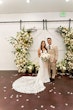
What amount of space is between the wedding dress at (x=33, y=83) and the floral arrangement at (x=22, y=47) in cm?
87

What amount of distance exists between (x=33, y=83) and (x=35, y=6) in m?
2.86

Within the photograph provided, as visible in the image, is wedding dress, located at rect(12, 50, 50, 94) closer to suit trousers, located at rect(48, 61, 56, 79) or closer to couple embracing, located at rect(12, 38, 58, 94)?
couple embracing, located at rect(12, 38, 58, 94)

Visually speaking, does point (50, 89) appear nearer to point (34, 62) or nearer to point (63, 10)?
point (34, 62)

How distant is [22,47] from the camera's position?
6539 millimetres

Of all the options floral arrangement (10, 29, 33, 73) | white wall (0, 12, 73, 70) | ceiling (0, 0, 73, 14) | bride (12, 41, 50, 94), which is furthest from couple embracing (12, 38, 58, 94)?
ceiling (0, 0, 73, 14)

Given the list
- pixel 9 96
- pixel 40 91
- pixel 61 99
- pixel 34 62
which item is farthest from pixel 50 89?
pixel 34 62

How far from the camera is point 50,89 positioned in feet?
16.3

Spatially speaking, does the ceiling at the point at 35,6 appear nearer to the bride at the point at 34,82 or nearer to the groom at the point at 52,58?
the groom at the point at 52,58

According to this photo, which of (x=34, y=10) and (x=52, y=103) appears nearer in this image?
(x=52, y=103)

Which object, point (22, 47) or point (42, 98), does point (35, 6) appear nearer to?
point (22, 47)

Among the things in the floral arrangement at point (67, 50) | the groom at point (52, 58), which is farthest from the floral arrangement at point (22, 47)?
the floral arrangement at point (67, 50)

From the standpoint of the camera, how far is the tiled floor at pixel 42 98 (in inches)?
154

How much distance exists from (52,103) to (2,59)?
3719 mm

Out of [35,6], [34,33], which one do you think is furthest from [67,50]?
[35,6]
